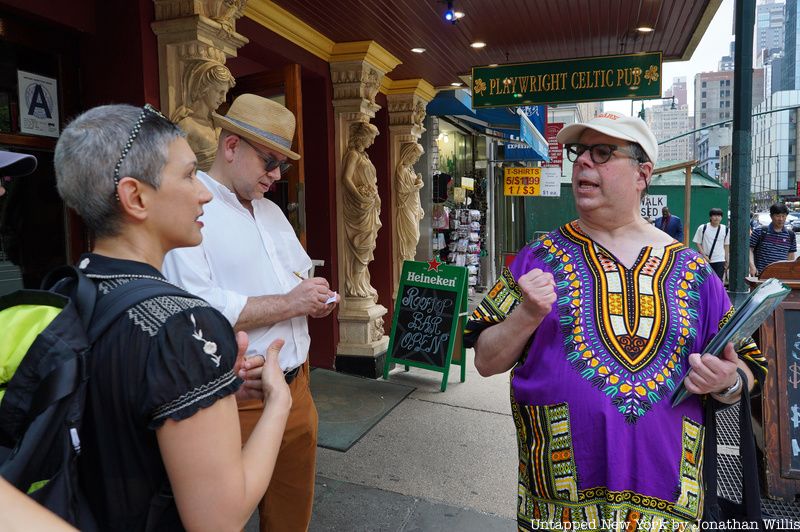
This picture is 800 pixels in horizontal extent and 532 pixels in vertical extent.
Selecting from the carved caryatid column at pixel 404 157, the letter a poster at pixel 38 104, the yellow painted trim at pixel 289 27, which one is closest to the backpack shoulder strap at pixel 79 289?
the letter a poster at pixel 38 104

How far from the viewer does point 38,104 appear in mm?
3381

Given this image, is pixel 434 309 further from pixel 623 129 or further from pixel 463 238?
pixel 463 238

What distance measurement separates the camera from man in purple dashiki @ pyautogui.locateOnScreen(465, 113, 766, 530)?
5.38 feet

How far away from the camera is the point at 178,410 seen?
988 millimetres

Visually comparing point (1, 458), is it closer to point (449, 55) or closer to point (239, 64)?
point (239, 64)

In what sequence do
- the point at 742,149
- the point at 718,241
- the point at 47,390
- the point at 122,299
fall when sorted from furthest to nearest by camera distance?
the point at 718,241, the point at 742,149, the point at 122,299, the point at 47,390

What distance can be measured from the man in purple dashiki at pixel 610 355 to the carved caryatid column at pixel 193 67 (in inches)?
91.9

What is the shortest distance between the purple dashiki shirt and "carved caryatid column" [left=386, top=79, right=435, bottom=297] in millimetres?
4996

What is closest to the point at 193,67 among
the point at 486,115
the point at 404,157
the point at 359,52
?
the point at 359,52

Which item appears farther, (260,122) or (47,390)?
(260,122)

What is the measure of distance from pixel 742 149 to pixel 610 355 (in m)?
2.88

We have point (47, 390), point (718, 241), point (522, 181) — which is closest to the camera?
point (47, 390)

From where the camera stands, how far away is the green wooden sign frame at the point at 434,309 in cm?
548

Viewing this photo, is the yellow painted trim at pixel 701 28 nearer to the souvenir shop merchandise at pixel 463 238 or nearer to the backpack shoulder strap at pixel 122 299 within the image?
the souvenir shop merchandise at pixel 463 238
